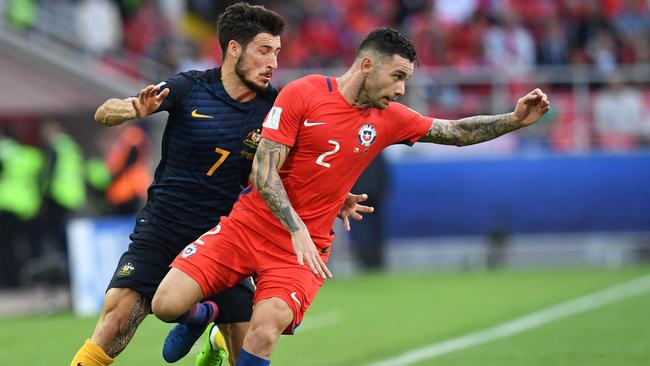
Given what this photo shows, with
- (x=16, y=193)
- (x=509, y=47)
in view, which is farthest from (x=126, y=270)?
(x=509, y=47)

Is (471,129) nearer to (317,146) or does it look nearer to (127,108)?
(317,146)

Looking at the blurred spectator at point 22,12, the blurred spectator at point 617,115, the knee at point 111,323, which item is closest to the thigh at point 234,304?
the knee at point 111,323

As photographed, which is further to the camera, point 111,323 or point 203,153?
point 203,153

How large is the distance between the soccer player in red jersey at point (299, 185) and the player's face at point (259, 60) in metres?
0.41

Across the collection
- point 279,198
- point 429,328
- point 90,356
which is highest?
point 279,198

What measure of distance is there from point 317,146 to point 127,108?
1.12 metres

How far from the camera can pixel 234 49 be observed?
7.89 m

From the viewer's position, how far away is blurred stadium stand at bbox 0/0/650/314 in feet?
68.2

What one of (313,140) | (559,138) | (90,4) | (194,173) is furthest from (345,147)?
(90,4)

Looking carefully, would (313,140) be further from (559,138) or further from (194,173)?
(559,138)

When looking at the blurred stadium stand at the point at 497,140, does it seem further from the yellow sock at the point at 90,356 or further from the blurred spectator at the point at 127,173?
the yellow sock at the point at 90,356

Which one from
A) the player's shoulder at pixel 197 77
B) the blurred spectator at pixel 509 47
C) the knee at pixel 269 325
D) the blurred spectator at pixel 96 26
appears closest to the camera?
the knee at pixel 269 325

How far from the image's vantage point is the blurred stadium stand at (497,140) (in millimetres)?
20797

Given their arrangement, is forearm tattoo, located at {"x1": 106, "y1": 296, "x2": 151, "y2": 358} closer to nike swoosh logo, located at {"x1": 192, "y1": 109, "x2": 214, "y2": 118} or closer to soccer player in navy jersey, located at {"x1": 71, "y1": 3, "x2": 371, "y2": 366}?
Answer: soccer player in navy jersey, located at {"x1": 71, "y1": 3, "x2": 371, "y2": 366}
